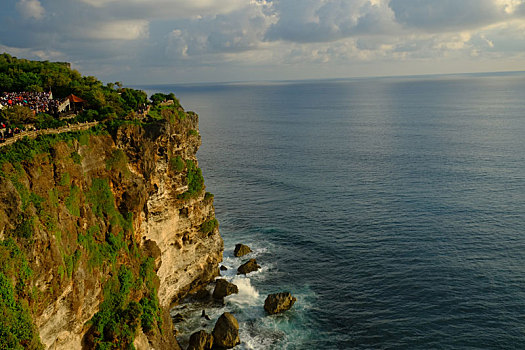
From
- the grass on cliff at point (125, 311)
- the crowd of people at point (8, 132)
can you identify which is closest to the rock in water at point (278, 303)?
the grass on cliff at point (125, 311)

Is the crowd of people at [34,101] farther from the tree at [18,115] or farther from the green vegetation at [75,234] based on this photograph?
the tree at [18,115]

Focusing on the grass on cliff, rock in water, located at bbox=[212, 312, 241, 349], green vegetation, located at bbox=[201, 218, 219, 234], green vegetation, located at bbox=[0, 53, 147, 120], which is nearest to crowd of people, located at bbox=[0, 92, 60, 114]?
green vegetation, located at bbox=[0, 53, 147, 120]

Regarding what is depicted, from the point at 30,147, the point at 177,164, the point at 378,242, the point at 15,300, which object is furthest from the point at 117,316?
the point at 378,242

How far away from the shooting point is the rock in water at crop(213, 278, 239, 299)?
182 feet

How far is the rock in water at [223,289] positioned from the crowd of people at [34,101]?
3176cm

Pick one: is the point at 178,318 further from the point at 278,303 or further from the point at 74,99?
the point at 74,99

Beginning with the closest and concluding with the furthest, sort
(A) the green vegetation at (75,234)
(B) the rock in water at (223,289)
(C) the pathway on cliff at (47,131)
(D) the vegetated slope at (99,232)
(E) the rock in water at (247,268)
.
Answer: (A) the green vegetation at (75,234)
(D) the vegetated slope at (99,232)
(C) the pathway on cliff at (47,131)
(B) the rock in water at (223,289)
(E) the rock in water at (247,268)

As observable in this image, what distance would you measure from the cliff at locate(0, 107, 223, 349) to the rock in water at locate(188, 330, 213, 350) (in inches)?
79.7

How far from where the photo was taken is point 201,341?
147ft

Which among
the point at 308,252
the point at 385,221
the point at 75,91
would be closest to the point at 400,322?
the point at 308,252

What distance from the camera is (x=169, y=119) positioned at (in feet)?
171

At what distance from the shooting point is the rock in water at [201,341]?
4434cm

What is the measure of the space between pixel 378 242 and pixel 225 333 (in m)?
32.4

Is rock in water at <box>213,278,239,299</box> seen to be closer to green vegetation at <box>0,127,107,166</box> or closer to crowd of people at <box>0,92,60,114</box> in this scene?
green vegetation at <box>0,127,107,166</box>
